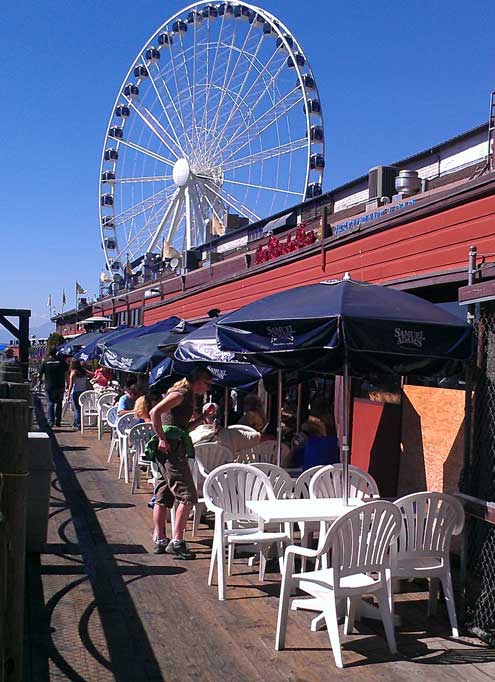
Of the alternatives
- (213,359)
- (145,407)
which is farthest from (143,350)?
(213,359)

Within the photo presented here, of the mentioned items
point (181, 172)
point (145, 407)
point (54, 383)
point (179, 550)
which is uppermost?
point (181, 172)

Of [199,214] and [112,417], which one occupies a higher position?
[199,214]

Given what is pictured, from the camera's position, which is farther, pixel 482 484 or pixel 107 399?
pixel 107 399

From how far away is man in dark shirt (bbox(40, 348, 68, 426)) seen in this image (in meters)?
15.4

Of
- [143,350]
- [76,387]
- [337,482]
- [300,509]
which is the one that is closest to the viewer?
[300,509]

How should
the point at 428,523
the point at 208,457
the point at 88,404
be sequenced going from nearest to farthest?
the point at 428,523 → the point at 208,457 → the point at 88,404

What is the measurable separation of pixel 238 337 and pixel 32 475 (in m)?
2.01

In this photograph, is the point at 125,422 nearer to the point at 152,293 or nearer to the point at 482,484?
the point at 482,484

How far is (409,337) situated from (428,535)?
1186 mm

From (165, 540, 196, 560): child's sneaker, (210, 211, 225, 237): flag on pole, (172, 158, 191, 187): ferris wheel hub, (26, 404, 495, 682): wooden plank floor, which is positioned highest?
(172, 158, 191, 187): ferris wheel hub

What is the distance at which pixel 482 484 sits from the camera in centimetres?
453

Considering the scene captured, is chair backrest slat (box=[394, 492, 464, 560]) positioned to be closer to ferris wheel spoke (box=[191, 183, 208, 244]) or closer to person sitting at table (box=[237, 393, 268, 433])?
person sitting at table (box=[237, 393, 268, 433])

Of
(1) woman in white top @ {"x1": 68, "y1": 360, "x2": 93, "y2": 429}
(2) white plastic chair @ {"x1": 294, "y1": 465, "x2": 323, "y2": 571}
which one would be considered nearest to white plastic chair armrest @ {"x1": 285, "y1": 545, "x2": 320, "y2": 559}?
(2) white plastic chair @ {"x1": 294, "y1": 465, "x2": 323, "y2": 571}

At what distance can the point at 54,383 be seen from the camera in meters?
15.4
